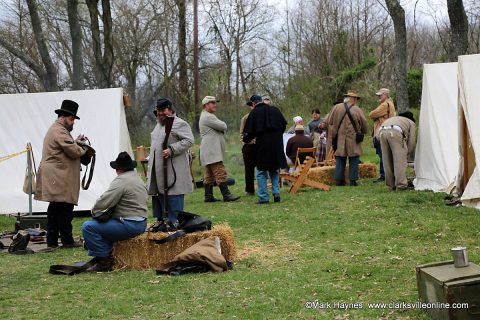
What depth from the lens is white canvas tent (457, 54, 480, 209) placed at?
8.58 m

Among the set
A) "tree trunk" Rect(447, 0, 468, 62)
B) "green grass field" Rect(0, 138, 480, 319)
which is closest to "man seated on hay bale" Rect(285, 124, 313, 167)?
"green grass field" Rect(0, 138, 480, 319)

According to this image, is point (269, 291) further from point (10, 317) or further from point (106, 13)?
point (106, 13)

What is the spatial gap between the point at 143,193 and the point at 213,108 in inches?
171

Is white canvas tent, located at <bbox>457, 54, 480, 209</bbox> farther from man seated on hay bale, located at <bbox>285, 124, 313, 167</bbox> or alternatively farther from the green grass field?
man seated on hay bale, located at <bbox>285, 124, 313, 167</bbox>

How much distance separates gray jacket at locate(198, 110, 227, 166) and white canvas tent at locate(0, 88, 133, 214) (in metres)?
1.27

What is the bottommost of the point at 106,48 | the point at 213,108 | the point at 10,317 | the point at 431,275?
the point at 10,317

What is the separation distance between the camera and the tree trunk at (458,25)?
14000 millimetres

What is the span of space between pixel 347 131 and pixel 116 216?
19.9 ft

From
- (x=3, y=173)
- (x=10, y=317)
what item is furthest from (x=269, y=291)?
(x=3, y=173)

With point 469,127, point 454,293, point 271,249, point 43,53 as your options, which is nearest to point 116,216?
point 271,249

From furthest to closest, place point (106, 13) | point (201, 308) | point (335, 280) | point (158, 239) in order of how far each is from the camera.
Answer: point (106, 13) → point (158, 239) → point (335, 280) → point (201, 308)

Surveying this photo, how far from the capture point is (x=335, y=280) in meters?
5.45

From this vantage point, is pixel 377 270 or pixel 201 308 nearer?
pixel 201 308

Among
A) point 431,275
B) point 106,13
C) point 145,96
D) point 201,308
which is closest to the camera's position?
point 431,275
